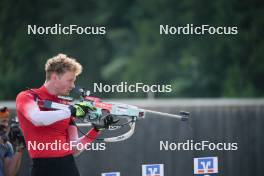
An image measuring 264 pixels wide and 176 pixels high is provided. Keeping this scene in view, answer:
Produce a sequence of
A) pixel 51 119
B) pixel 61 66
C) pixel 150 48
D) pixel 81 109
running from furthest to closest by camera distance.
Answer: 1. pixel 150 48
2. pixel 81 109
3. pixel 61 66
4. pixel 51 119

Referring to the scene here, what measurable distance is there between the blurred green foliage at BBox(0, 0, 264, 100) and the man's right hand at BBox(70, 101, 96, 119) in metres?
25.8

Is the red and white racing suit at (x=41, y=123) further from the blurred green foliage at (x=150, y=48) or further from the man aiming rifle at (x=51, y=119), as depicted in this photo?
the blurred green foliage at (x=150, y=48)

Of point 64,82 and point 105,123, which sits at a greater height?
point 64,82

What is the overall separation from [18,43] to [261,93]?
35.0 ft

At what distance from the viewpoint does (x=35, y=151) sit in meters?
8.27

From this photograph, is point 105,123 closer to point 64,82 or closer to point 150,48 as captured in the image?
point 64,82

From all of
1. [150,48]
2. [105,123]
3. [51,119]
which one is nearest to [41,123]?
[51,119]

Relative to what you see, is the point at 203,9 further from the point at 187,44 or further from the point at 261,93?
the point at 261,93

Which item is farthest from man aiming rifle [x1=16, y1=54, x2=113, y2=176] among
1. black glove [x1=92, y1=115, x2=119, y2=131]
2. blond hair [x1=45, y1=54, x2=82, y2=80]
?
black glove [x1=92, y1=115, x2=119, y2=131]

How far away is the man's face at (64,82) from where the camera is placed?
8.34 m

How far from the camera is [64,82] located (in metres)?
8.35

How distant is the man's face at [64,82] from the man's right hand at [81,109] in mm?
186

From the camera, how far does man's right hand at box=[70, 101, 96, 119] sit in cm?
841

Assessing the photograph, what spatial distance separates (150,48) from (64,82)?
31.2 metres
